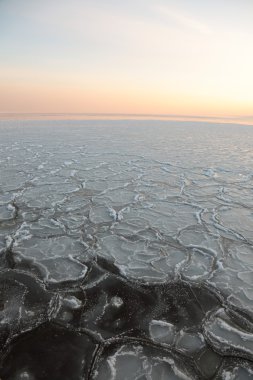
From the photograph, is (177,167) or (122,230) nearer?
(122,230)

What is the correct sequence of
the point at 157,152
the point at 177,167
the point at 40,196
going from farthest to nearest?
the point at 157,152 → the point at 177,167 → the point at 40,196

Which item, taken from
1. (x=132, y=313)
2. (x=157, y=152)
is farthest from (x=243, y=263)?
(x=157, y=152)

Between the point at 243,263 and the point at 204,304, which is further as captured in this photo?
the point at 243,263

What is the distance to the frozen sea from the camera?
188 cm

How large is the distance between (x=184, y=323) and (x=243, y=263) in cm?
119

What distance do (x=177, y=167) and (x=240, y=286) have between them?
5.20 meters

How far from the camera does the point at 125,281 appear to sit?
8.80ft

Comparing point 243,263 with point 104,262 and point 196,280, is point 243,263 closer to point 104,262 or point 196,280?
point 196,280

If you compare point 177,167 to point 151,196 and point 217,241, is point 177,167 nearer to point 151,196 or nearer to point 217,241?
point 151,196

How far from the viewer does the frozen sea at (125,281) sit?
6.16ft

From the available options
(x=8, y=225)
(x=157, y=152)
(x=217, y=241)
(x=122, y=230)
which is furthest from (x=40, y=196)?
(x=157, y=152)

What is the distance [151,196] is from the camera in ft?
17.0

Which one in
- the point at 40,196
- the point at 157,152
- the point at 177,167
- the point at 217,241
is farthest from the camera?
the point at 157,152

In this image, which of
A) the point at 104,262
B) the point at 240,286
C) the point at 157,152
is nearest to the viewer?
the point at 240,286
